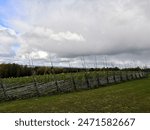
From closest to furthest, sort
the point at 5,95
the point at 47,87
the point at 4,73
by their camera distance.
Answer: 1. the point at 5,95
2. the point at 47,87
3. the point at 4,73

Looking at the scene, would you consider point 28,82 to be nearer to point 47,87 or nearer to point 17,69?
point 47,87

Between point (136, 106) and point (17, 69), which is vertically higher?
point (17, 69)

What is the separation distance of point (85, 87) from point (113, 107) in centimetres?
2514

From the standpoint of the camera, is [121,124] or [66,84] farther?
[66,84]

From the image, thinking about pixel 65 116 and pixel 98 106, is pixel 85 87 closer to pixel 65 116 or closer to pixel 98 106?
pixel 98 106

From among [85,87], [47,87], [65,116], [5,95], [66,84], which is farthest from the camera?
[85,87]

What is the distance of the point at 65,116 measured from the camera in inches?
442

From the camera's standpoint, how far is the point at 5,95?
31.2m

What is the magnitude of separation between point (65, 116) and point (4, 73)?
2084 inches

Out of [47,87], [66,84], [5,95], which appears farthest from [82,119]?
[66,84]

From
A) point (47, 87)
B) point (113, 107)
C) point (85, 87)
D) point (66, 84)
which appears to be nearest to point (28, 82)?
point (47, 87)

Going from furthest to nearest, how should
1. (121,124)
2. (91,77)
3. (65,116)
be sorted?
(91,77)
(65,116)
(121,124)

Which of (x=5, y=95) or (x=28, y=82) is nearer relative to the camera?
(x=5, y=95)

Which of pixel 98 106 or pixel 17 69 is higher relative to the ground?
pixel 17 69
